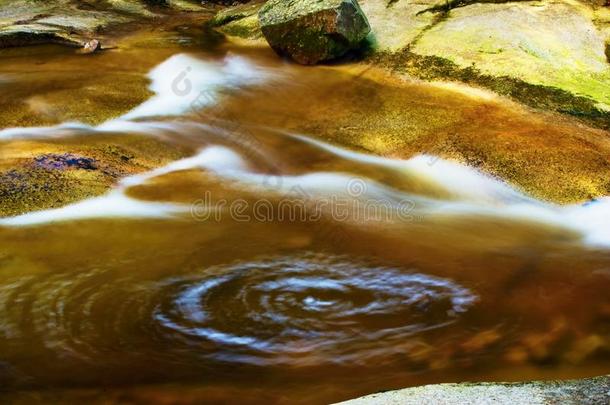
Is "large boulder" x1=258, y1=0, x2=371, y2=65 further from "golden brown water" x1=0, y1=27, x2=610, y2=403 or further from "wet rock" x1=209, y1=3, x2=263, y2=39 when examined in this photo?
"golden brown water" x1=0, y1=27, x2=610, y2=403

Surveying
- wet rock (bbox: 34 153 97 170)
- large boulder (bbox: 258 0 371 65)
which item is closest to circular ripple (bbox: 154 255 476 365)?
wet rock (bbox: 34 153 97 170)

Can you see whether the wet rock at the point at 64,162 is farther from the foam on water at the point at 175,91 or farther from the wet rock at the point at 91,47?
the wet rock at the point at 91,47

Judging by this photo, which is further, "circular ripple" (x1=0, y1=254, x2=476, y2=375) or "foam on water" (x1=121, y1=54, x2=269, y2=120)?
"foam on water" (x1=121, y1=54, x2=269, y2=120)

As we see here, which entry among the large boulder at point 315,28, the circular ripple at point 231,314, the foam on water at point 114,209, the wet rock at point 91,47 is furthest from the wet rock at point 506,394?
the wet rock at point 91,47

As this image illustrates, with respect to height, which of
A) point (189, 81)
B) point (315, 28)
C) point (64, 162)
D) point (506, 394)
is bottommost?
point (506, 394)

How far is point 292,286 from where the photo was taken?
4.21 meters

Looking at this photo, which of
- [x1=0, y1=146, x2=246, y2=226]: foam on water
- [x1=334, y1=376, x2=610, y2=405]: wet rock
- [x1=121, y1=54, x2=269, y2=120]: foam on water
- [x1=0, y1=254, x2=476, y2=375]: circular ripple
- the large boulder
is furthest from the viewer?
the large boulder

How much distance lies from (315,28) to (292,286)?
628 centimetres

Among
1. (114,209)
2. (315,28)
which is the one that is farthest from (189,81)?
(114,209)

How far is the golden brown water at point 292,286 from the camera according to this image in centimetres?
331

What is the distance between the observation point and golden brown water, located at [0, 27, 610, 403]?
3314mm

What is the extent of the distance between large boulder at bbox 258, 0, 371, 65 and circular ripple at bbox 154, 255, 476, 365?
18.9ft

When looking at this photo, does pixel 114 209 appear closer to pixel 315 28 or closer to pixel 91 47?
pixel 315 28

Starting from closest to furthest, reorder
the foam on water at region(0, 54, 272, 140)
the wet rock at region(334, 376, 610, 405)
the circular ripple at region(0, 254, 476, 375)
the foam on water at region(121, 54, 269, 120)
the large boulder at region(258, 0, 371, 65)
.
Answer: the wet rock at region(334, 376, 610, 405) < the circular ripple at region(0, 254, 476, 375) < the foam on water at region(0, 54, 272, 140) < the foam on water at region(121, 54, 269, 120) < the large boulder at region(258, 0, 371, 65)
